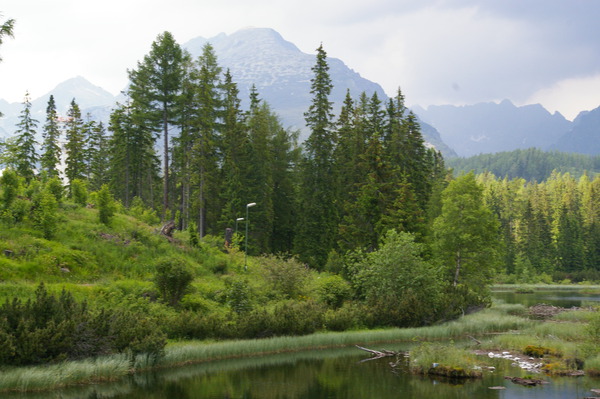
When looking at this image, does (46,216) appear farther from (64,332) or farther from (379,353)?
(379,353)

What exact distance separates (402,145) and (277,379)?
1635 inches

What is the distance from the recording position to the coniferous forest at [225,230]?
88.0ft

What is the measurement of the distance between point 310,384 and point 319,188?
128ft

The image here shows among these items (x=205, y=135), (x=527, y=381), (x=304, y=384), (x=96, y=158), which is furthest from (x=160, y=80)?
(x=527, y=381)

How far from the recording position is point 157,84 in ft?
156

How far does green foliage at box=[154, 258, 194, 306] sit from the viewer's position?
28.7 meters

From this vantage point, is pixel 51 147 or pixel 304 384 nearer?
pixel 304 384

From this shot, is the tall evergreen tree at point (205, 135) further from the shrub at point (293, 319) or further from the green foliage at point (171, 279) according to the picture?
the shrub at point (293, 319)

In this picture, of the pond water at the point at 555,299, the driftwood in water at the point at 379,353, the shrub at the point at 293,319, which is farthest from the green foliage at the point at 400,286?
the pond water at the point at 555,299

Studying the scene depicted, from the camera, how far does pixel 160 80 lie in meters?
47.8

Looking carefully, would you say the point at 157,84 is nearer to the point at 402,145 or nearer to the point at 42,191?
the point at 42,191

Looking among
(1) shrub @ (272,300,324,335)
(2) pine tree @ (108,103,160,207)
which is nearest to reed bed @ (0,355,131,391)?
(1) shrub @ (272,300,324,335)

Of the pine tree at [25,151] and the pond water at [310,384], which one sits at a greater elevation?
the pine tree at [25,151]

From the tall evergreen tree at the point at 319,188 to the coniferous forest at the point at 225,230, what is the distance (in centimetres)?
18
